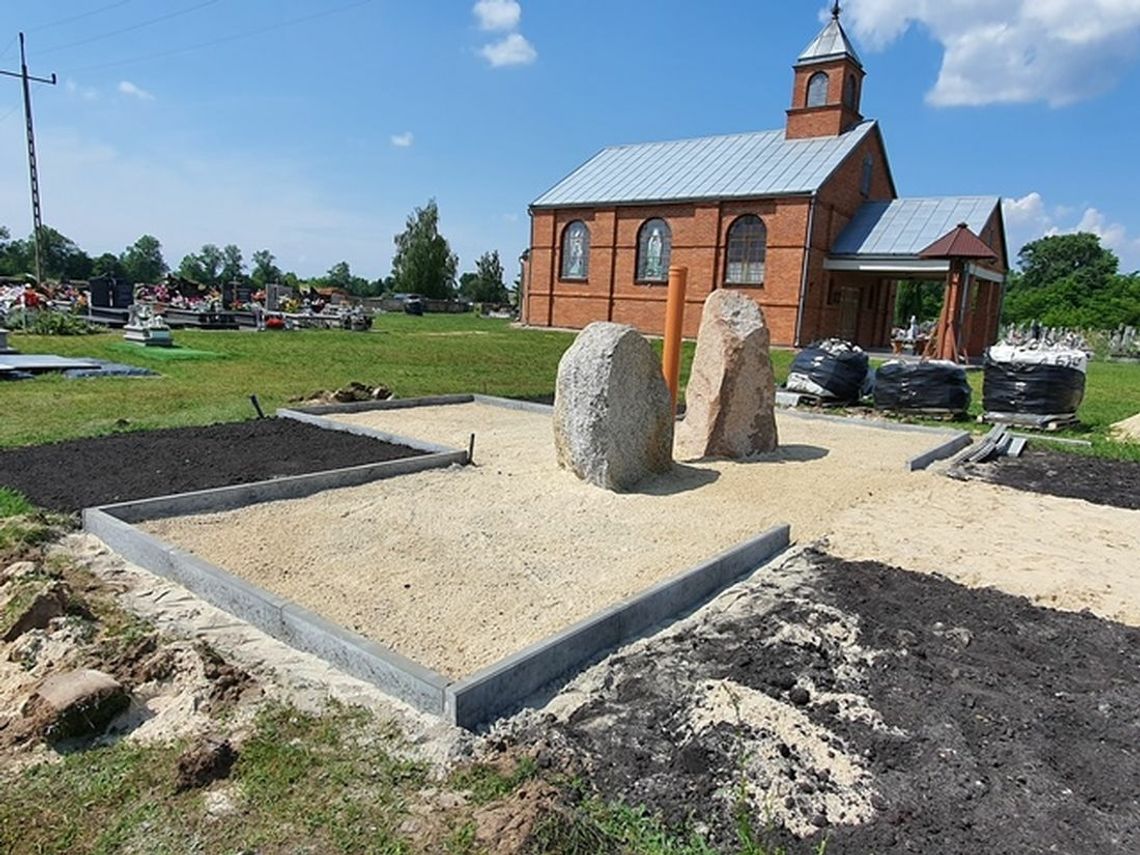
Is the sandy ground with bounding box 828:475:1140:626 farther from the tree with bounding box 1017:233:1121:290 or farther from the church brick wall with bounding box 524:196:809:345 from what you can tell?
the tree with bounding box 1017:233:1121:290

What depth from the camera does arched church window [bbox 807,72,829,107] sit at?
30.8m

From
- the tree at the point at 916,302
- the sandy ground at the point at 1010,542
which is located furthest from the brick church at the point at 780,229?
the tree at the point at 916,302

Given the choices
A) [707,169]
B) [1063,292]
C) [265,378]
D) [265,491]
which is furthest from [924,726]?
[1063,292]

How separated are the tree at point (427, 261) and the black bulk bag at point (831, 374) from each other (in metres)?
55.2

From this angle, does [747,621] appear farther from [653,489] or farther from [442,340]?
[442,340]

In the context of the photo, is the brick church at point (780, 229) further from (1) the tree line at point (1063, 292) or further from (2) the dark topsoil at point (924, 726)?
(2) the dark topsoil at point (924, 726)

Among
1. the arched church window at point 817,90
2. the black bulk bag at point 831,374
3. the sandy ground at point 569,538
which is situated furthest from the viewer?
the arched church window at point 817,90

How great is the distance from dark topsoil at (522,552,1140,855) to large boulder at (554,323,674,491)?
2.34m

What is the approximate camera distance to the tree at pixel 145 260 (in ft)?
317

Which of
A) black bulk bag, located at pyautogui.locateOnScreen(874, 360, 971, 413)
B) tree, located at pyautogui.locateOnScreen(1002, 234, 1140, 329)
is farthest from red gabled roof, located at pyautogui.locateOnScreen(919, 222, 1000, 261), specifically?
tree, located at pyautogui.locateOnScreen(1002, 234, 1140, 329)

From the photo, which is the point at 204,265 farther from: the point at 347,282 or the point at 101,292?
the point at 101,292

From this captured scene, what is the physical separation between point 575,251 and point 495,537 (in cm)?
3121

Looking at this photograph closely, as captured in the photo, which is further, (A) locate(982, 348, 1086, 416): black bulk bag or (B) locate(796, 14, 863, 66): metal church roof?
(B) locate(796, 14, 863, 66): metal church roof

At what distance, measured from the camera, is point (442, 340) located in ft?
82.3
